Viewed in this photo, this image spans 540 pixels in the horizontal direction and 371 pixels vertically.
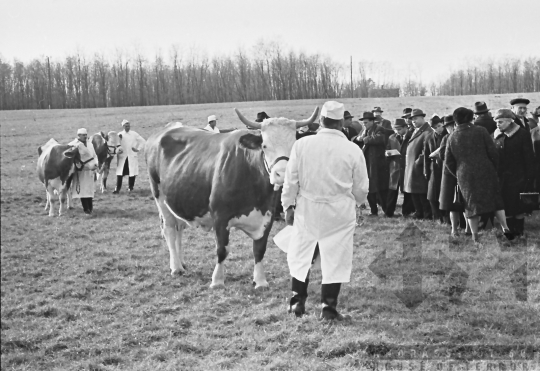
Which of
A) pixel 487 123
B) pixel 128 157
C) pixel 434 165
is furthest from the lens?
pixel 128 157

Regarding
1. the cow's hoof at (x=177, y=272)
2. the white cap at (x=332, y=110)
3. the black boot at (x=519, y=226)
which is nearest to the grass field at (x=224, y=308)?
the cow's hoof at (x=177, y=272)

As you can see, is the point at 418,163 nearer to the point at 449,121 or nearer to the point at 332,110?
the point at 449,121

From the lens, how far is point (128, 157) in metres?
17.3

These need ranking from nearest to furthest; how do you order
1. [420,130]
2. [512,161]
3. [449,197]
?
[512,161] → [449,197] → [420,130]

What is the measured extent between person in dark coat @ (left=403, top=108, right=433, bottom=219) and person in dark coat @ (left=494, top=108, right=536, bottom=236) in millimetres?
1940

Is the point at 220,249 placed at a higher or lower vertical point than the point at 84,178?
lower

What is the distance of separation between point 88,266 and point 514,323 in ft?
19.4

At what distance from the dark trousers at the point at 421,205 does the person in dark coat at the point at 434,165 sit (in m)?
0.28

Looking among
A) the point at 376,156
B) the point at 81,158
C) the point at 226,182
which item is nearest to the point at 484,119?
the point at 376,156

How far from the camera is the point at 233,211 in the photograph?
23.5 ft

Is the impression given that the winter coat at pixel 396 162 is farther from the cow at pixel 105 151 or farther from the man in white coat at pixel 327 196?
the cow at pixel 105 151

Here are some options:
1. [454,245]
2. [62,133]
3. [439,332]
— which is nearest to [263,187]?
[439,332]

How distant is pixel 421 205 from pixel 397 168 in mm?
913

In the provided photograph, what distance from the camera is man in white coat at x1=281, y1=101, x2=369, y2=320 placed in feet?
18.3
